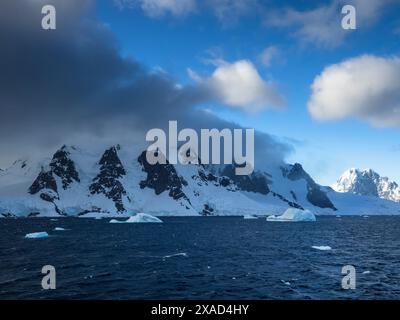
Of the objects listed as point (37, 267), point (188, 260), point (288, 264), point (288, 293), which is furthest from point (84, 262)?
point (288, 293)

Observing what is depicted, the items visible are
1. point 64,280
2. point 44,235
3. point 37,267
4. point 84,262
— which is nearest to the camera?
point 64,280

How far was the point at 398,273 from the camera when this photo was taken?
148 ft

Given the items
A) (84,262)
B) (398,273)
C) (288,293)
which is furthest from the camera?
(84,262)

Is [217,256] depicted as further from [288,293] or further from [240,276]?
[288,293]

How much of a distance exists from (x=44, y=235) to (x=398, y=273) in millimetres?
81816

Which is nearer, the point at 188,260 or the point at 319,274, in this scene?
the point at 319,274

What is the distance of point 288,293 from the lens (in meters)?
32.7
